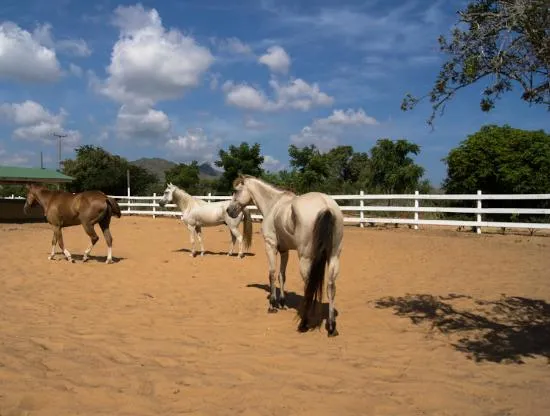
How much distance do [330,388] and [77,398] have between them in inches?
75.2

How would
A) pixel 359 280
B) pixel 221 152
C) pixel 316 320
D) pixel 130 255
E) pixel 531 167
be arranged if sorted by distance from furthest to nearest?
pixel 221 152 < pixel 531 167 < pixel 130 255 < pixel 359 280 < pixel 316 320

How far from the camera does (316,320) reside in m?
6.10

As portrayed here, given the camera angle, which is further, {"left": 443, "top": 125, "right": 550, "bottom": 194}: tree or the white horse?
{"left": 443, "top": 125, "right": 550, "bottom": 194}: tree

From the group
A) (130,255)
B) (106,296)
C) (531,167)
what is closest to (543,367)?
(106,296)

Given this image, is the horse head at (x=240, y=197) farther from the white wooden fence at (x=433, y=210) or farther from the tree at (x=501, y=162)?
the tree at (x=501, y=162)

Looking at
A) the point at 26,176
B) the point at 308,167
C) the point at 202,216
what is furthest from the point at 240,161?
the point at 202,216

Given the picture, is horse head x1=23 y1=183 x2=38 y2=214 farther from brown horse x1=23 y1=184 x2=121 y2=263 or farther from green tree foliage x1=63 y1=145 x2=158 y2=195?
green tree foliage x1=63 y1=145 x2=158 y2=195

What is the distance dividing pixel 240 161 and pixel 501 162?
61.3 feet

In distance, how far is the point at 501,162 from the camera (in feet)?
62.5

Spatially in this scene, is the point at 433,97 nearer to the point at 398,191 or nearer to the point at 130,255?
the point at 130,255

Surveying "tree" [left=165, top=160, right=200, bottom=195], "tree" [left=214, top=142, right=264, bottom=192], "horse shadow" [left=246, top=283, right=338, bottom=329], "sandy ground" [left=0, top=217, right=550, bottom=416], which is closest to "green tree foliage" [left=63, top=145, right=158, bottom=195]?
"tree" [left=165, top=160, right=200, bottom=195]

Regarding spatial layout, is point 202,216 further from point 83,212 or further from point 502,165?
point 502,165

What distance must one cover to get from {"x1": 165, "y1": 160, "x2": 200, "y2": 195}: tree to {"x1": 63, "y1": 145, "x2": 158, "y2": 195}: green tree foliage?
317 cm

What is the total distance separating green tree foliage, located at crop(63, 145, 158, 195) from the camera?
45125mm
